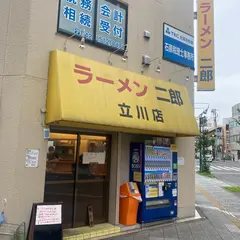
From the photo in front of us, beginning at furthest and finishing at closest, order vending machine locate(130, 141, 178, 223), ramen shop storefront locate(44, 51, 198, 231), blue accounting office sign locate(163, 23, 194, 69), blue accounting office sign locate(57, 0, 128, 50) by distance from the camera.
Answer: blue accounting office sign locate(163, 23, 194, 69), vending machine locate(130, 141, 178, 223), blue accounting office sign locate(57, 0, 128, 50), ramen shop storefront locate(44, 51, 198, 231)

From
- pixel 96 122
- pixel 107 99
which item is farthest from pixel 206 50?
pixel 96 122

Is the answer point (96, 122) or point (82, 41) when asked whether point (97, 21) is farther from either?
point (96, 122)

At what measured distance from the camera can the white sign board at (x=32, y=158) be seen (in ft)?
17.7

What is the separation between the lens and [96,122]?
18.0 ft

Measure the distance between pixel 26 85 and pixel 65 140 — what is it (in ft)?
5.50

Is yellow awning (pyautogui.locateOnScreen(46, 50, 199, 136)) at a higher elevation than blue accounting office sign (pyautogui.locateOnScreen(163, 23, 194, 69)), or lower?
lower

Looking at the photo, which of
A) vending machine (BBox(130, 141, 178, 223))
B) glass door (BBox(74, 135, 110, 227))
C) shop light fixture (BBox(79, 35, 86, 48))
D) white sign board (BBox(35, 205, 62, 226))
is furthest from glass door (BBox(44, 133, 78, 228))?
shop light fixture (BBox(79, 35, 86, 48))

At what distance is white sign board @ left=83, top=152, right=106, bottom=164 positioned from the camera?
22.6 feet

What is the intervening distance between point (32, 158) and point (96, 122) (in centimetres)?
143

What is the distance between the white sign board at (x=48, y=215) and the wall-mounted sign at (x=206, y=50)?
241 inches

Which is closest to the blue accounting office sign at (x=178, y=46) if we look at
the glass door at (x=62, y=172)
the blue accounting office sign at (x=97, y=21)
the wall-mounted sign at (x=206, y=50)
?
the wall-mounted sign at (x=206, y=50)

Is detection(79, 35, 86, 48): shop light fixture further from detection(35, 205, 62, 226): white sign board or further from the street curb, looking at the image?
the street curb

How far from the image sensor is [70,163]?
6.62 metres

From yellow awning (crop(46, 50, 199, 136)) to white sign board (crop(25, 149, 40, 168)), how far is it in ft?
2.12
